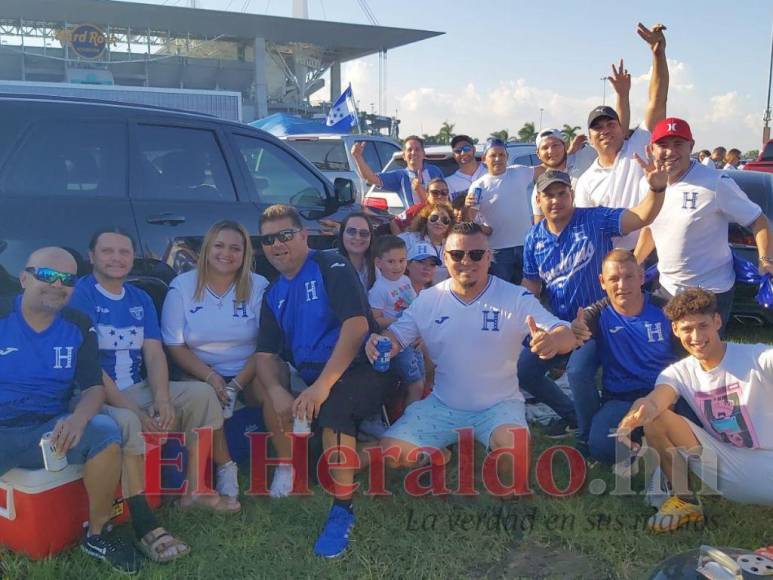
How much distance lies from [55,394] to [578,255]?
106 inches

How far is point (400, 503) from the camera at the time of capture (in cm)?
342

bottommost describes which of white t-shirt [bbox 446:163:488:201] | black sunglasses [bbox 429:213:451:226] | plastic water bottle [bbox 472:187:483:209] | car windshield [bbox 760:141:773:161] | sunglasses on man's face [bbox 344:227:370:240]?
sunglasses on man's face [bbox 344:227:370:240]

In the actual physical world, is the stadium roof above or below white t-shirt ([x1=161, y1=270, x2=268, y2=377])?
above

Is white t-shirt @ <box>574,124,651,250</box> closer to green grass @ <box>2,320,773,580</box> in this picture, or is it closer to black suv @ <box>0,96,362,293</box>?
green grass @ <box>2,320,773,580</box>

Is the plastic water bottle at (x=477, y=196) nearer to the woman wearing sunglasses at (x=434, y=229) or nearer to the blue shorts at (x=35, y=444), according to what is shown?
the woman wearing sunglasses at (x=434, y=229)

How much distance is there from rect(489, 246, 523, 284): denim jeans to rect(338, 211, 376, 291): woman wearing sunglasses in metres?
1.46

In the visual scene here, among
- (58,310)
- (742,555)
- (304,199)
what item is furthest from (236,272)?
(742,555)

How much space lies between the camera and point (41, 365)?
2893 millimetres

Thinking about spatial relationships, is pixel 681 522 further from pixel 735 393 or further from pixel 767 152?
pixel 767 152

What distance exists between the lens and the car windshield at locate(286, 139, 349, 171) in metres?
10.2

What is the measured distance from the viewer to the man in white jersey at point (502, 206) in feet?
18.2

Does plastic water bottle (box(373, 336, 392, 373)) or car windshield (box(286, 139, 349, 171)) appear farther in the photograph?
car windshield (box(286, 139, 349, 171))

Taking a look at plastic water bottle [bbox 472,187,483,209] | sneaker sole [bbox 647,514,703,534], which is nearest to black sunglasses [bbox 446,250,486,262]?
sneaker sole [bbox 647,514,703,534]

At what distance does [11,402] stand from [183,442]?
79cm
